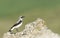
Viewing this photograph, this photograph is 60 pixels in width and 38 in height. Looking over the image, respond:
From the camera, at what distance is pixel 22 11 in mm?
29781

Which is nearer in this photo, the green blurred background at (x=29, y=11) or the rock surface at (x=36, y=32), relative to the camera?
the rock surface at (x=36, y=32)

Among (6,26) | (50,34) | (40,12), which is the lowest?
(50,34)

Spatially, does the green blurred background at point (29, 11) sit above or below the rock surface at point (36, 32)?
above

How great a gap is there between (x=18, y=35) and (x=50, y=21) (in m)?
12.2

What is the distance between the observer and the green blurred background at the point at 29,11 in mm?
26006

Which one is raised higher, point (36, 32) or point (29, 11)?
point (29, 11)

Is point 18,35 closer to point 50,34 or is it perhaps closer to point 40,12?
point 50,34

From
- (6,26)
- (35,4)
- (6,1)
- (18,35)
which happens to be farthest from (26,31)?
(6,1)

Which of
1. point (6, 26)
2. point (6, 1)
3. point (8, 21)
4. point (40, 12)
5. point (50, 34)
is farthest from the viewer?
point (6, 1)

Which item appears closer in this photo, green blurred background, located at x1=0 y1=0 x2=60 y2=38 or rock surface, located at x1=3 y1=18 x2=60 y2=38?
rock surface, located at x1=3 y1=18 x2=60 y2=38

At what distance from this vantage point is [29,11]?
29703 mm

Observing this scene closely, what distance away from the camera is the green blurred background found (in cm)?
2601

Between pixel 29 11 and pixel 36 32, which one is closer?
pixel 36 32

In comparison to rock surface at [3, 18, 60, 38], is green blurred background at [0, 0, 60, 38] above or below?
above
